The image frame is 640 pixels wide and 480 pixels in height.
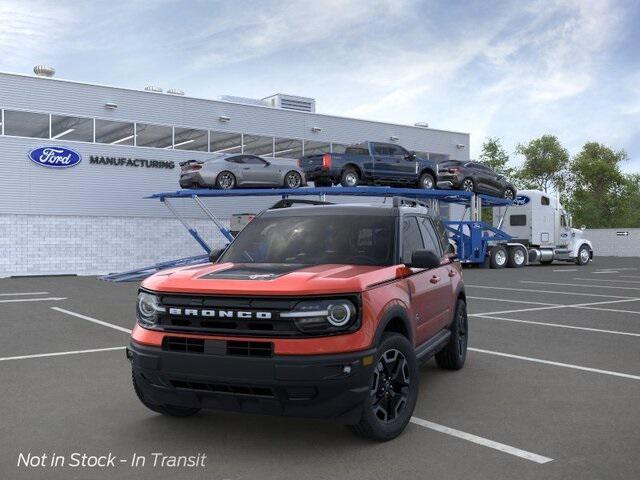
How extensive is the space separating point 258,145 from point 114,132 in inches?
275

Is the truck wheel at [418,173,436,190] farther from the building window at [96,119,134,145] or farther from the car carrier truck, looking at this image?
the building window at [96,119,134,145]

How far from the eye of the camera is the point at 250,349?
14.1 ft

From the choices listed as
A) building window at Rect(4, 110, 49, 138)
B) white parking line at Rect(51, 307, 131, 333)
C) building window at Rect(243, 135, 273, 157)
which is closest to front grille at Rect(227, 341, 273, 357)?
white parking line at Rect(51, 307, 131, 333)

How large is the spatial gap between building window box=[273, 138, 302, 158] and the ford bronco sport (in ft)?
92.2

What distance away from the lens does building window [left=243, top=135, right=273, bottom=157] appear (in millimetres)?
32094

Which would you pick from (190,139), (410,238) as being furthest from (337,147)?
(410,238)

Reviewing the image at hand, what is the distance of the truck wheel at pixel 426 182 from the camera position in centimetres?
2619

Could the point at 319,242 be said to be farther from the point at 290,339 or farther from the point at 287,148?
the point at 287,148

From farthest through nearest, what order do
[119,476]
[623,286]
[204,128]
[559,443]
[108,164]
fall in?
[204,128]
[108,164]
[623,286]
[559,443]
[119,476]

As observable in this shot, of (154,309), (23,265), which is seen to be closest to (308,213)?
(154,309)

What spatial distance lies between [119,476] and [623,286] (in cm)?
1782

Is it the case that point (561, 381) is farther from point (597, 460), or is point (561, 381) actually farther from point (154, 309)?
point (154, 309)

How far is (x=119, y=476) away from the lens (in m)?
4.07

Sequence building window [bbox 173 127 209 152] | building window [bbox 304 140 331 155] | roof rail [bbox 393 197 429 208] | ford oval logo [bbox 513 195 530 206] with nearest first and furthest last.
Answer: roof rail [bbox 393 197 429 208], building window [bbox 173 127 209 152], ford oval logo [bbox 513 195 530 206], building window [bbox 304 140 331 155]
